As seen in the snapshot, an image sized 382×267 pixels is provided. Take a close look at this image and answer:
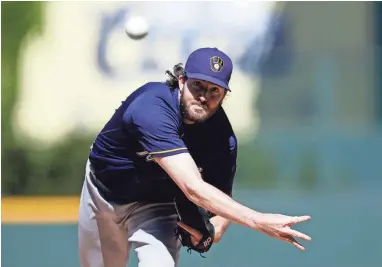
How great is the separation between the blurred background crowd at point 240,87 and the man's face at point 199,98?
2477 mm

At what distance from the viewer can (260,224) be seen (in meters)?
2.74

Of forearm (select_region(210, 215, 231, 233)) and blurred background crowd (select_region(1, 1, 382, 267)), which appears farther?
blurred background crowd (select_region(1, 1, 382, 267))

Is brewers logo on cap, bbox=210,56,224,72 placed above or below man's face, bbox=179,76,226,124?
above

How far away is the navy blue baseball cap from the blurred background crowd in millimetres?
2456

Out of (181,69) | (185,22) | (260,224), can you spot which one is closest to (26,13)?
(185,22)

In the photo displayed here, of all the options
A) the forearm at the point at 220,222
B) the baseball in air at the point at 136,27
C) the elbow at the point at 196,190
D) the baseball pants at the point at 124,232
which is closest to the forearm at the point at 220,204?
the elbow at the point at 196,190

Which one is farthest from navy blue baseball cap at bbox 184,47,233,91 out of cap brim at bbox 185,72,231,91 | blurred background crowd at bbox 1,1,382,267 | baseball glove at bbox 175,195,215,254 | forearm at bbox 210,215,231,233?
blurred background crowd at bbox 1,1,382,267

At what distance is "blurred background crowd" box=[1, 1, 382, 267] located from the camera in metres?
5.48

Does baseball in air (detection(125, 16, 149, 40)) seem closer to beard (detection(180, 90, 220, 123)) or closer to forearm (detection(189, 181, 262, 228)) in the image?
beard (detection(180, 90, 220, 123))

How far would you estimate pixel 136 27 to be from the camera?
18.1ft

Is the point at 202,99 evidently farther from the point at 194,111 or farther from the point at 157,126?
the point at 157,126

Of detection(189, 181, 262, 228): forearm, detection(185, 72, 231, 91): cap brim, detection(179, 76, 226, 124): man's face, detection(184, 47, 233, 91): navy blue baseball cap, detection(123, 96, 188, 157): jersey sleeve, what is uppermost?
detection(184, 47, 233, 91): navy blue baseball cap

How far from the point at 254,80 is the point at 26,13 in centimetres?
159

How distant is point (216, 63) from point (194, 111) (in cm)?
19
